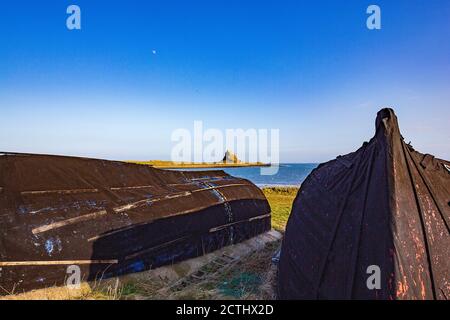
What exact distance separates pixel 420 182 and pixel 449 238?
2.63ft

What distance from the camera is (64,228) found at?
18.7ft

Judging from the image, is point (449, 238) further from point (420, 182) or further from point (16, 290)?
point (16, 290)

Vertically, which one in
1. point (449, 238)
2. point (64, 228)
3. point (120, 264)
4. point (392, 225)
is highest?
point (392, 225)

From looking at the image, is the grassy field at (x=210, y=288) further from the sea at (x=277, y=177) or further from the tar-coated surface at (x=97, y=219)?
the sea at (x=277, y=177)
